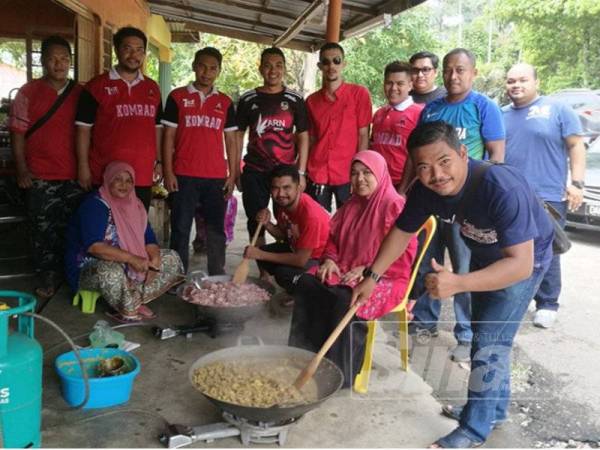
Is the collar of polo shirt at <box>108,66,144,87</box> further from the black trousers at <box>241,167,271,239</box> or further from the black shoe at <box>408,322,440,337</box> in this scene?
the black shoe at <box>408,322,440,337</box>

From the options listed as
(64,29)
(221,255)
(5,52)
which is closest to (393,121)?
(221,255)

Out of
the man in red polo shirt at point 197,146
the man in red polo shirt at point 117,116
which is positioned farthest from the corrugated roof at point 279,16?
the man in red polo shirt at point 117,116

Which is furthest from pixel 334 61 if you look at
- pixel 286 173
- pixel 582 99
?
pixel 582 99

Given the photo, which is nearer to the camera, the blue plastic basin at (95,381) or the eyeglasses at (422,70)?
the blue plastic basin at (95,381)

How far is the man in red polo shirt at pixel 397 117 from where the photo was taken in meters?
4.18

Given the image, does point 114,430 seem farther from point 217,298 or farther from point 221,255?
point 221,255

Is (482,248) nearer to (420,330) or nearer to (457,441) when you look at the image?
(457,441)

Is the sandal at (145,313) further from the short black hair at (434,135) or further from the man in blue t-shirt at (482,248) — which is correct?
the short black hair at (434,135)

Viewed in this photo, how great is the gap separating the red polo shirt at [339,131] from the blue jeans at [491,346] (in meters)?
2.07

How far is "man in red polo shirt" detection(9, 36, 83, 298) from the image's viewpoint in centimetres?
420

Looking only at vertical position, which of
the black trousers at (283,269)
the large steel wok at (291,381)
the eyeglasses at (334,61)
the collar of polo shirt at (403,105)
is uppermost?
the eyeglasses at (334,61)

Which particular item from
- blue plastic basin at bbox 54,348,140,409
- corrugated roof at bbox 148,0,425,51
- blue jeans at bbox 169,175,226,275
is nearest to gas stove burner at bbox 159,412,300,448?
blue plastic basin at bbox 54,348,140,409

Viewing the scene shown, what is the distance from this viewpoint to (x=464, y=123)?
3590 mm

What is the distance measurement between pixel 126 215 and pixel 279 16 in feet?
17.5
